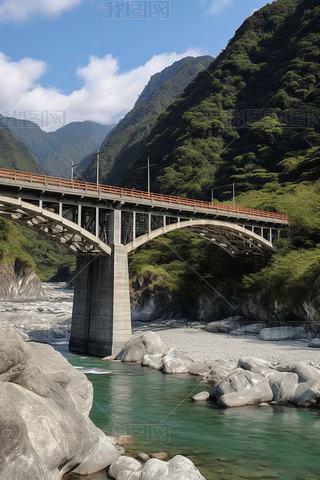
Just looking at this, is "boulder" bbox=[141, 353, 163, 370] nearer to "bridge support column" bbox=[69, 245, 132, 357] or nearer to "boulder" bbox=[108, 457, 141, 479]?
"bridge support column" bbox=[69, 245, 132, 357]

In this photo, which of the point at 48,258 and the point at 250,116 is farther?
the point at 48,258

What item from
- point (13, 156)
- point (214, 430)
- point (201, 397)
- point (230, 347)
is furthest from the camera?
point (13, 156)

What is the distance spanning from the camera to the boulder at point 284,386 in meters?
15.6

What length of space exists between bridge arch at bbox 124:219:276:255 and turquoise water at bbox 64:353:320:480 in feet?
63.0

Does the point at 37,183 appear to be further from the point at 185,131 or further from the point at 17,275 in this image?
the point at 185,131

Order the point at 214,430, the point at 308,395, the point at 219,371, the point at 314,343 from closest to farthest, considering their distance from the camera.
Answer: the point at 214,430 → the point at 308,395 → the point at 219,371 → the point at 314,343

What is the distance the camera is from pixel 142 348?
25844 mm

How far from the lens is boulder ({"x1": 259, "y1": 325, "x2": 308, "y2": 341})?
31062 millimetres

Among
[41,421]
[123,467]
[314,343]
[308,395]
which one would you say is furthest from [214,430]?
[314,343]

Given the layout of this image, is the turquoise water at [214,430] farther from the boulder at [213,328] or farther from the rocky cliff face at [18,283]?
the rocky cliff face at [18,283]

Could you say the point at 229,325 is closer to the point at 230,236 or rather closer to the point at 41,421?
the point at 230,236

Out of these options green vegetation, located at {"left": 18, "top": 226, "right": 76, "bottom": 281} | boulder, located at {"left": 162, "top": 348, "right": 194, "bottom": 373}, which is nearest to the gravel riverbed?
boulder, located at {"left": 162, "top": 348, "right": 194, "bottom": 373}

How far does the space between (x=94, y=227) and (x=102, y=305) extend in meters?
5.81

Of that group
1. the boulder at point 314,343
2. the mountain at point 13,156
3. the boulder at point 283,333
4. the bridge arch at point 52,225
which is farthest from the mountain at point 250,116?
the mountain at point 13,156
